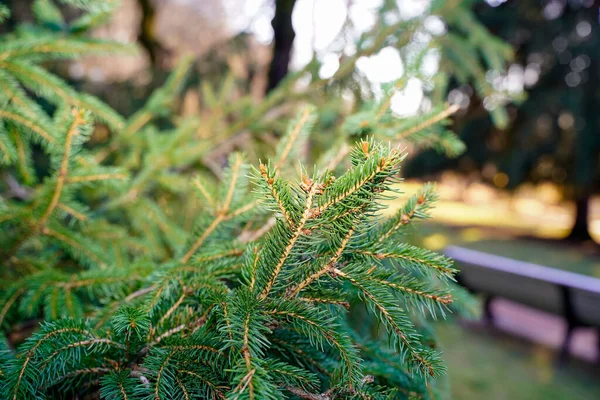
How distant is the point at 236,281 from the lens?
881 millimetres

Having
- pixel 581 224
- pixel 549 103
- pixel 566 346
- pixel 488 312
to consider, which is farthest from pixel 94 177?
pixel 581 224

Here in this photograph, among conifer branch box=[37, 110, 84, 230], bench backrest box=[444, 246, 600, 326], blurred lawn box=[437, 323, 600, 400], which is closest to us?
conifer branch box=[37, 110, 84, 230]

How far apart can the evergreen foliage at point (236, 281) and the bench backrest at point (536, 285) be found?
3599 millimetres

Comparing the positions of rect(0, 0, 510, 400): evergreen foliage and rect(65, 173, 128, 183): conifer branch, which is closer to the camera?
rect(0, 0, 510, 400): evergreen foliage

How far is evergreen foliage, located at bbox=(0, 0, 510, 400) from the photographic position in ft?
2.07

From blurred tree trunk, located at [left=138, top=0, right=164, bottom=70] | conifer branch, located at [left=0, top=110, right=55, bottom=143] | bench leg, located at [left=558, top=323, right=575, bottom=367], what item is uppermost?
blurred tree trunk, located at [left=138, top=0, right=164, bottom=70]

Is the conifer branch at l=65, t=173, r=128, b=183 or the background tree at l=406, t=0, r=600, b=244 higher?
the background tree at l=406, t=0, r=600, b=244

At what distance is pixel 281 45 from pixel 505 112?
161 cm

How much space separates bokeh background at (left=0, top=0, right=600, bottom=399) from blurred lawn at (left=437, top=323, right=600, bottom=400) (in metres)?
0.01

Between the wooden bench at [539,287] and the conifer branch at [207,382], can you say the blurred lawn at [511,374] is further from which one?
the conifer branch at [207,382]

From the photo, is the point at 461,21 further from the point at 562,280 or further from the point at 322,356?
the point at 562,280

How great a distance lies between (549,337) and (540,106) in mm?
6933

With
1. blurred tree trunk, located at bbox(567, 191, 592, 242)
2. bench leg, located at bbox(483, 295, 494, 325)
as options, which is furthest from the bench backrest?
blurred tree trunk, located at bbox(567, 191, 592, 242)

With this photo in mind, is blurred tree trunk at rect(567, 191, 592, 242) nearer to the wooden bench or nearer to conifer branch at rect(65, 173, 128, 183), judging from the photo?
the wooden bench
